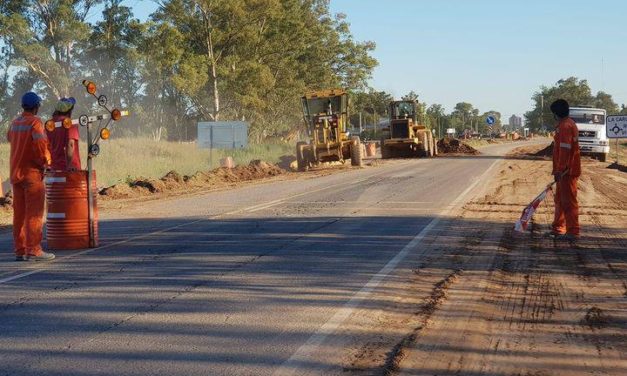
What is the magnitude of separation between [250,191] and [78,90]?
3329cm

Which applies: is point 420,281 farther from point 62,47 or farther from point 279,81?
point 279,81

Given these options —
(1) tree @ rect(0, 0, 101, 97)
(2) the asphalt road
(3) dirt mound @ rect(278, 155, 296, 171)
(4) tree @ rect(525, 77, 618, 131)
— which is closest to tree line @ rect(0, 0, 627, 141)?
(1) tree @ rect(0, 0, 101, 97)

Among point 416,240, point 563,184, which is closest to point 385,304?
point 416,240

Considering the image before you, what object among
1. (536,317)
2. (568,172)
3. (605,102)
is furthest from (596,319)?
(605,102)

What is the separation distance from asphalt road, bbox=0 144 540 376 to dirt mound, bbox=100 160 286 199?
7135 mm

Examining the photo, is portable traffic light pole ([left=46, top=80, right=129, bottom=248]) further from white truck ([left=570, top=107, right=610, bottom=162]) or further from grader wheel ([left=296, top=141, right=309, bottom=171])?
white truck ([left=570, top=107, right=610, bottom=162])

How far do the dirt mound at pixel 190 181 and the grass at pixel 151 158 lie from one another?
2.65m

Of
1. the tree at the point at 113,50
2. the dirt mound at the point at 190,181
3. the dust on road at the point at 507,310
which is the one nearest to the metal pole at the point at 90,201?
the dust on road at the point at 507,310

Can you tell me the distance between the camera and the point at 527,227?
1326cm

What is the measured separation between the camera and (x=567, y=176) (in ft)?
38.9

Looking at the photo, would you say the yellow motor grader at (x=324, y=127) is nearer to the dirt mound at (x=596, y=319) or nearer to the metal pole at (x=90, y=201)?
the metal pole at (x=90, y=201)

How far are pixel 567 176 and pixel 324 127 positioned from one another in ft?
73.5

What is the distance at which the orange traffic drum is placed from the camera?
1107 centimetres

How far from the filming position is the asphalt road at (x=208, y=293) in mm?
5770
